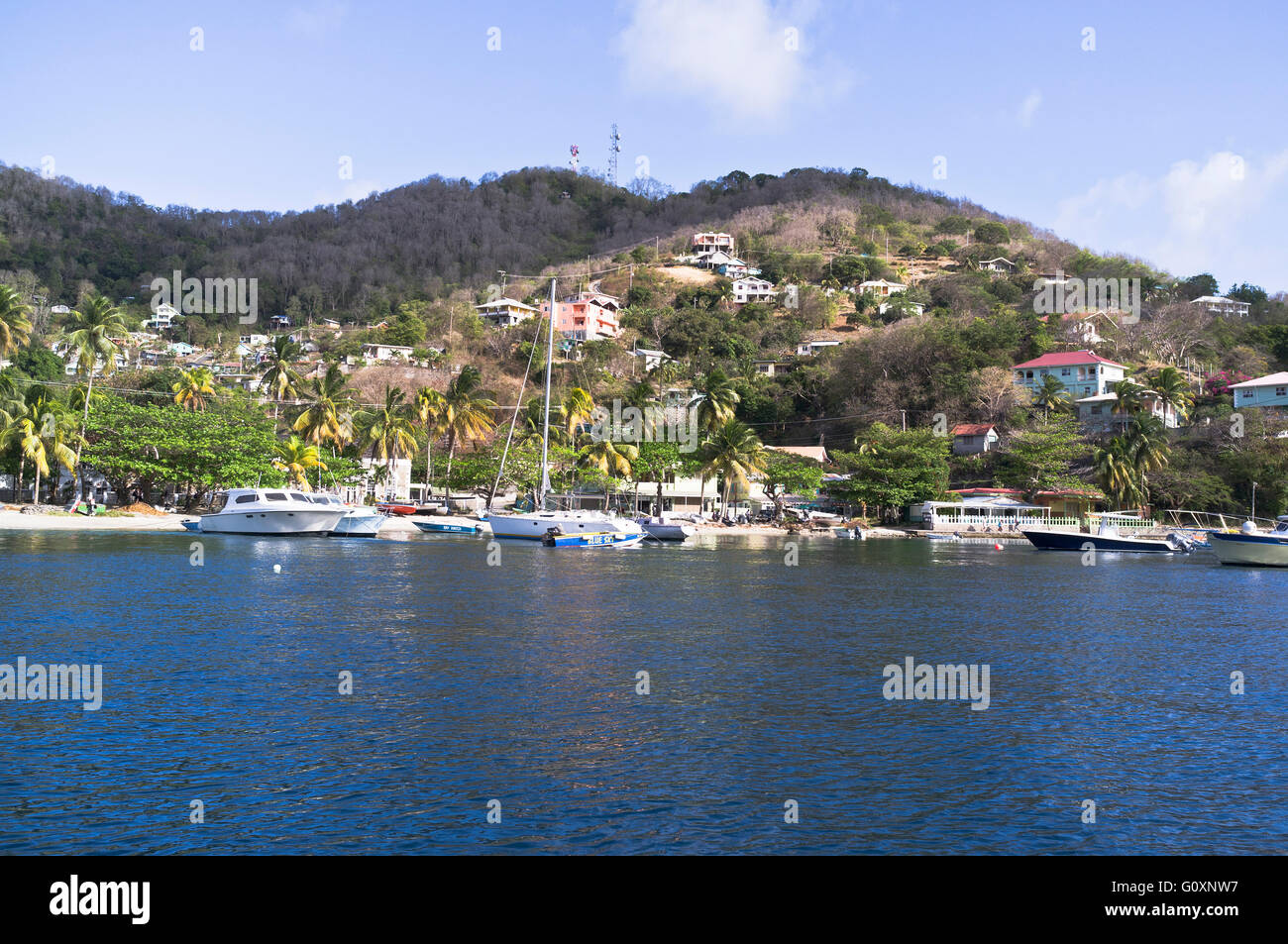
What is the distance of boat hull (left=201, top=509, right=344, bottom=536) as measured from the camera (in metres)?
55.1

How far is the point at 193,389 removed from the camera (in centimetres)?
7950

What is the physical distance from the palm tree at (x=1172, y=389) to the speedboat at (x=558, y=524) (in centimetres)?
6178

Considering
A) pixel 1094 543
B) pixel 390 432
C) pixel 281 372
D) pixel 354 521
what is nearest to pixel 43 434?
pixel 281 372

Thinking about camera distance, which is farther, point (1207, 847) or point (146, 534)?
point (146, 534)

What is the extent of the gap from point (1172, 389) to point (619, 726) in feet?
309

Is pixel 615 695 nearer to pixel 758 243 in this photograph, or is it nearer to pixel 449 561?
pixel 449 561

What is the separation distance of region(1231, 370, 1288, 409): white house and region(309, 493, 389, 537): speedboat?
81162mm

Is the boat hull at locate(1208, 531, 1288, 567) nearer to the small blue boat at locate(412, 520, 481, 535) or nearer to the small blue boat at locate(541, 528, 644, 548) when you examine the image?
the small blue boat at locate(541, 528, 644, 548)

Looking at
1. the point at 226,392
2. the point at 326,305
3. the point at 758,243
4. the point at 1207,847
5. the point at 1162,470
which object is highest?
the point at 758,243

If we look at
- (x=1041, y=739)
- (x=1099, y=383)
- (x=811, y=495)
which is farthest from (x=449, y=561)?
(x=1099, y=383)

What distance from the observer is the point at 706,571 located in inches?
1640

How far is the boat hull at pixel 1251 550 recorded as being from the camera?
5331 centimetres
